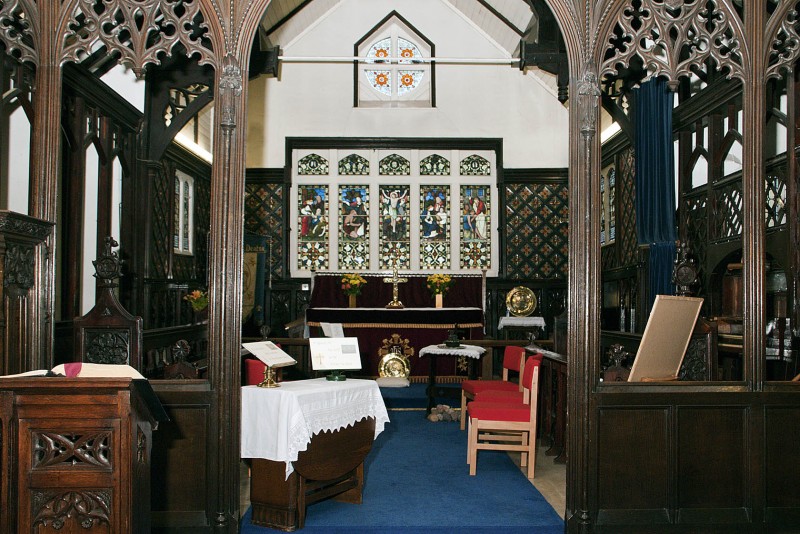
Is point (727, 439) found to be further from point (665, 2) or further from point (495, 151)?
point (495, 151)

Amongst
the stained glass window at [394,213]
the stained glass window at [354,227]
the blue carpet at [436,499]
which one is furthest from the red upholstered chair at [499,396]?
the stained glass window at [354,227]

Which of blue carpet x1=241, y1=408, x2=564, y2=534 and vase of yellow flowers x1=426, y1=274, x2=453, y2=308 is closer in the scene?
blue carpet x1=241, y1=408, x2=564, y2=534

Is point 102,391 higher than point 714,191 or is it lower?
lower

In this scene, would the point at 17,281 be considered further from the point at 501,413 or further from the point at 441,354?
the point at 441,354

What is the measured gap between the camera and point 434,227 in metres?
13.7

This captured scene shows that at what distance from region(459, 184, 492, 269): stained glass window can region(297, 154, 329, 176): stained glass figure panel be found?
259 cm

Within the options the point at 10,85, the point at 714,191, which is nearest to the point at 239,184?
the point at 10,85

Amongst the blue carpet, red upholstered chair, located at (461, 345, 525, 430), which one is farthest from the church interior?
the blue carpet

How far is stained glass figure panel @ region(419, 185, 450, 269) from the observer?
44.9ft

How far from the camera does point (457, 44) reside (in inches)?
553

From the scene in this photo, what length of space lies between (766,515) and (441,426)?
3905mm

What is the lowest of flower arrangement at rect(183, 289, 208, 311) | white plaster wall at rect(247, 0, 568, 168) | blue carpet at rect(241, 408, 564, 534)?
blue carpet at rect(241, 408, 564, 534)

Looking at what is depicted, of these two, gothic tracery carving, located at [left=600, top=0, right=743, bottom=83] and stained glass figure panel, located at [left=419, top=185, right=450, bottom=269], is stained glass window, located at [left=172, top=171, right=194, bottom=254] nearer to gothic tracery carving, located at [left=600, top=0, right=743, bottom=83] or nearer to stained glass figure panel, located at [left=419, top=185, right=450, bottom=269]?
stained glass figure panel, located at [left=419, top=185, right=450, bottom=269]

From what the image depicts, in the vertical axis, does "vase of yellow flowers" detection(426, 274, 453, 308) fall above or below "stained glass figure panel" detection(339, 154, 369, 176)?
below
